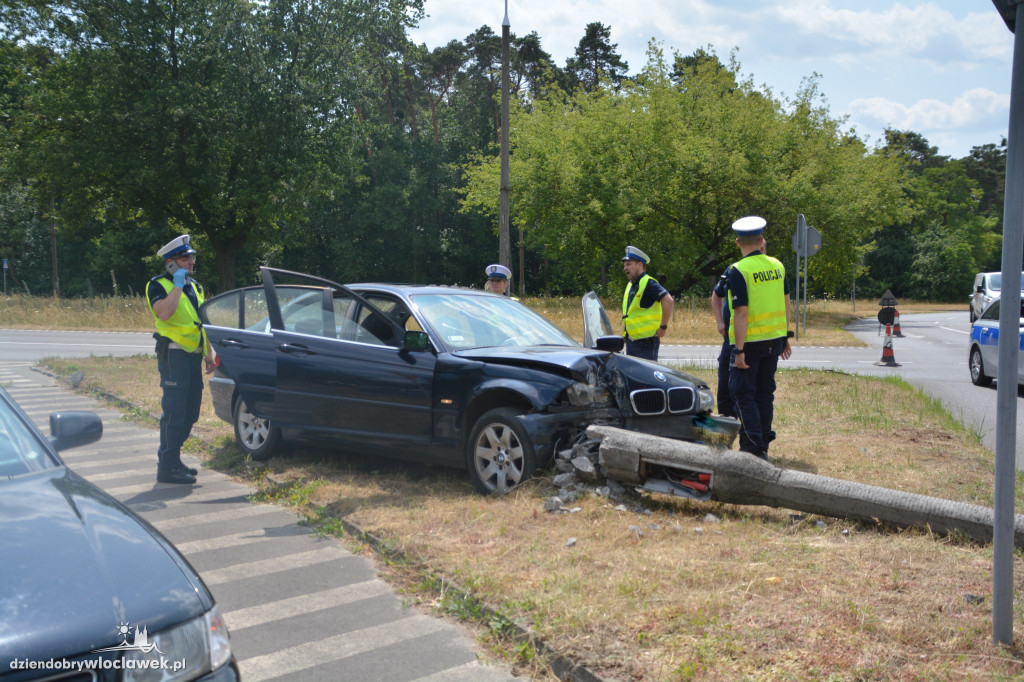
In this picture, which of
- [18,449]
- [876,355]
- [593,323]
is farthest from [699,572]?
[876,355]

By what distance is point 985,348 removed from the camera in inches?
509

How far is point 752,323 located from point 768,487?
1.73m

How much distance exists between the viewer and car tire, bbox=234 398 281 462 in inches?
296

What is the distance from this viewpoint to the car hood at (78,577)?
2211 mm

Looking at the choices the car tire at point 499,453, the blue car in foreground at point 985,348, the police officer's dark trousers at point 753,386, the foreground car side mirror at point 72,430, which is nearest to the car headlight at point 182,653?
the foreground car side mirror at point 72,430

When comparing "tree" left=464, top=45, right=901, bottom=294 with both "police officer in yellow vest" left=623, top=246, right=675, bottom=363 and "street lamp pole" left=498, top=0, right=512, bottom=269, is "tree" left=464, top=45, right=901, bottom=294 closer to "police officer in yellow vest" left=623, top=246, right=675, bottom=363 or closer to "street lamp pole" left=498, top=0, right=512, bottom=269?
"street lamp pole" left=498, top=0, right=512, bottom=269

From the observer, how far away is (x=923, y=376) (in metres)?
14.7

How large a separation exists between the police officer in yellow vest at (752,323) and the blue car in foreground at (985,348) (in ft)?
25.0

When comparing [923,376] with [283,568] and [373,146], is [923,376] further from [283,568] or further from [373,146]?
[373,146]

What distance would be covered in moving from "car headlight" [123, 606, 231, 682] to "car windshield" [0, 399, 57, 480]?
1201mm

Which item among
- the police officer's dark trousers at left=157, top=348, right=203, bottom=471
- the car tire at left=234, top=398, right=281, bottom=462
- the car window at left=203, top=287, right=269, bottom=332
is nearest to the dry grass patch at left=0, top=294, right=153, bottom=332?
the car window at left=203, top=287, right=269, bottom=332

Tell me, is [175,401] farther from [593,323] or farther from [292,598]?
[593,323]

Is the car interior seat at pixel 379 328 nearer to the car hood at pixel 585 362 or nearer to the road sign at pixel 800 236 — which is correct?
the car hood at pixel 585 362

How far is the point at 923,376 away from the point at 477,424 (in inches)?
445
